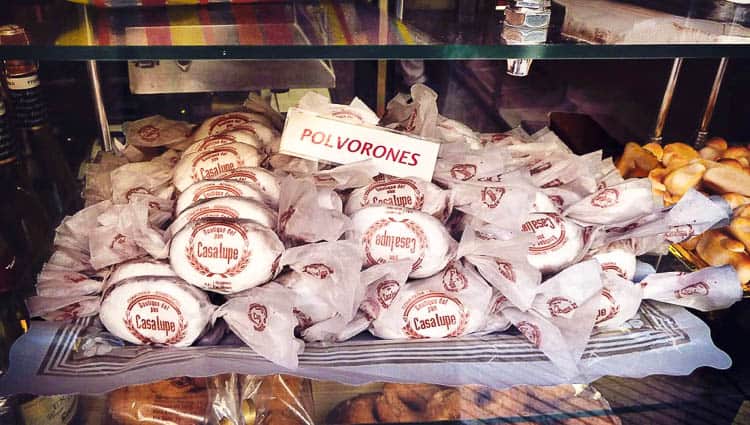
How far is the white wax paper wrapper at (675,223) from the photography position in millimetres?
1071

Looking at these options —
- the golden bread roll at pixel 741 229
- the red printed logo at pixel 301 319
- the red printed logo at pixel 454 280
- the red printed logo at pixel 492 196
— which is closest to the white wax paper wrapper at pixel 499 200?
the red printed logo at pixel 492 196

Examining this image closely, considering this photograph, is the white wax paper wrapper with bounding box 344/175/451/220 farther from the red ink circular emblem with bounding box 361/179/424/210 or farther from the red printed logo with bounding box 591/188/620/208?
the red printed logo with bounding box 591/188/620/208

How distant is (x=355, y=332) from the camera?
986mm

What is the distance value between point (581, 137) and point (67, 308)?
1.15 m

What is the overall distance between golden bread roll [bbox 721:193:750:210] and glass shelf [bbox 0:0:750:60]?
1.46 ft

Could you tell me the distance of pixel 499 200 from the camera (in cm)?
105

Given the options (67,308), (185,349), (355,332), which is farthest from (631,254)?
(67,308)

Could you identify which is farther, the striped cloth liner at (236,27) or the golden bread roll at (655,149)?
the golden bread roll at (655,149)

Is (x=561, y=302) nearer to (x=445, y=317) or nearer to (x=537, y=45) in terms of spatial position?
(x=445, y=317)

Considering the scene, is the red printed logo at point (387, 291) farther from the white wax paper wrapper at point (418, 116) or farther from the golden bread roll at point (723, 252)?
the golden bread roll at point (723, 252)

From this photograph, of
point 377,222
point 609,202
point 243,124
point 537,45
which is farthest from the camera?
point 243,124

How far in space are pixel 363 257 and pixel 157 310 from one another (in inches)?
12.4

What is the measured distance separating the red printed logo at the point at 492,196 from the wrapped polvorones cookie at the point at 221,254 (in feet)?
1.22

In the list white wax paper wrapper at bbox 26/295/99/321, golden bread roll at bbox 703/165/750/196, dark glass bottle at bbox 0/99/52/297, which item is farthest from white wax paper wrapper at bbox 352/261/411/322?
golden bread roll at bbox 703/165/750/196
